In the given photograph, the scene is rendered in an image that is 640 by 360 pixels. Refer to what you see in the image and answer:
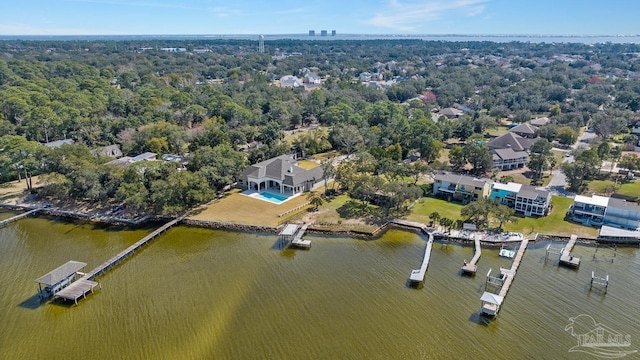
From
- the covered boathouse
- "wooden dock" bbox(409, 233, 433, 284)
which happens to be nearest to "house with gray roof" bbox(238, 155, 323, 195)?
"wooden dock" bbox(409, 233, 433, 284)

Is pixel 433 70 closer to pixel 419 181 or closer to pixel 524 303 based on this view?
pixel 419 181

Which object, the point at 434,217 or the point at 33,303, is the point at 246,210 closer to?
the point at 434,217

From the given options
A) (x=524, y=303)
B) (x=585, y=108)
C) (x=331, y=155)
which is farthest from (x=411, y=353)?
(x=585, y=108)

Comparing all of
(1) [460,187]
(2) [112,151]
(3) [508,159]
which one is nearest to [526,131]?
(3) [508,159]

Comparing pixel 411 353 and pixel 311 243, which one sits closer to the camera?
pixel 411 353

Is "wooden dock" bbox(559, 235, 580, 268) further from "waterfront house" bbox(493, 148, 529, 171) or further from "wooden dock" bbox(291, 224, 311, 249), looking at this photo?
"waterfront house" bbox(493, 148, 529, 171)

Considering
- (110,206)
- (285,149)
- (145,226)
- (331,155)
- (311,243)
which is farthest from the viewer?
(331,155)
